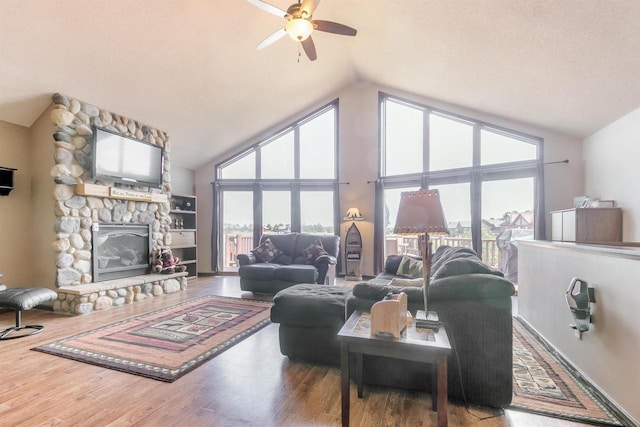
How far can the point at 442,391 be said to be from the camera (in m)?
1.45

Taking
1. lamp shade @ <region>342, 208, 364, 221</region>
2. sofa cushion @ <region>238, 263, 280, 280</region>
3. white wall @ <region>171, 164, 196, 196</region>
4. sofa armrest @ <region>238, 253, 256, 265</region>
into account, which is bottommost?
sofa cushion @ <region>238, 263, 280, 280</region>

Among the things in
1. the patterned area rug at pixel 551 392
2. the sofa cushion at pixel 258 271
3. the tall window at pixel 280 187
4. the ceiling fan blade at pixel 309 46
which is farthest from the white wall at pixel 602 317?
the tall window at pixel 280 187

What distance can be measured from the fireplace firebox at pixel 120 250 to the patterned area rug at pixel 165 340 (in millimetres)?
1199

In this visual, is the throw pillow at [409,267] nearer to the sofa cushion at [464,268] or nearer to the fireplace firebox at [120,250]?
the sofa cushion at [464,268]

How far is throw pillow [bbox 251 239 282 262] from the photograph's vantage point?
5.32 meters

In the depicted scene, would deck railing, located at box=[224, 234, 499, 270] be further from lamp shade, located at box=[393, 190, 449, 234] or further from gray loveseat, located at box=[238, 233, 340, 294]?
lamp shade, located at box=[393, 190, 449, 234]

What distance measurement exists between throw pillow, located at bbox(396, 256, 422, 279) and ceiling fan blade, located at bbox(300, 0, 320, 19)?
3062mm

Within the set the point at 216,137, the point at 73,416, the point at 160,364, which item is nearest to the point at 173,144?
the point at 216,137

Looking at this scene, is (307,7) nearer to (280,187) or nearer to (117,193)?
(117,193)

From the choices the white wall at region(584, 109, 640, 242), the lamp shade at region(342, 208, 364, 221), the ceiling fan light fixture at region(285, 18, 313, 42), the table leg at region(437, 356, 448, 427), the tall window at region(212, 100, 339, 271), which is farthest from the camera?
the tall window at region(212, 100, 339, 271)

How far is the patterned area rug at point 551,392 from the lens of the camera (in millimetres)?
1784

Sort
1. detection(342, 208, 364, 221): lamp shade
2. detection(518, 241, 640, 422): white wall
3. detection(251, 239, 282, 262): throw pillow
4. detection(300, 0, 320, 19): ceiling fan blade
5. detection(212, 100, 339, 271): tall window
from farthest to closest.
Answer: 1. detection(212, 100, 339, 271): tall window
2. detection(342, 208, 364, 221): lamp shade
3. detection(251, 239, 282, 262): throw pillow
4. detection(300, 0, 320, 19): ceiling fan blade
5. detection(518, 241, 640, 422): white wall

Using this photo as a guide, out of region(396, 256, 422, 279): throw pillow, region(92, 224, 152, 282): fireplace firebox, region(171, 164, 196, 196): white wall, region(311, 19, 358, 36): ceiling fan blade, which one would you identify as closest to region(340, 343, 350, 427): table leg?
region(396, 256, 422, 279): throw pillow

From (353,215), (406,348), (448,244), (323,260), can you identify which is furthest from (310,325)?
(448,244)
